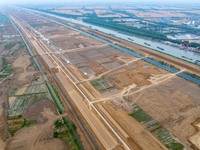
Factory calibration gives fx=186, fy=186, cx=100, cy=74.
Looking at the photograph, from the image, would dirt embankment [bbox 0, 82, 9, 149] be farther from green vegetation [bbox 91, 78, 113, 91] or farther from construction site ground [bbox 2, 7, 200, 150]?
green vegetation [bbox 91, 78, 113, 91]

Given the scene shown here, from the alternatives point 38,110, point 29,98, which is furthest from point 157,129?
point 29,98

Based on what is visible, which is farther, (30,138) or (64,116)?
(64,116)

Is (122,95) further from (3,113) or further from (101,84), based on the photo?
(3,113)

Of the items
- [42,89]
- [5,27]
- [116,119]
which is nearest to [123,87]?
[116,119]

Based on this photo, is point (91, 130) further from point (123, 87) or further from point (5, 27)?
point (5, 27)

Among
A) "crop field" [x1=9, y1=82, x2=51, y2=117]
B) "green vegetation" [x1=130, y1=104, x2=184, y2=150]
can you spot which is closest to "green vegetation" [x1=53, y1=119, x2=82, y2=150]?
"crop field" [x1=9, y1=82, x2=51, y2=117]

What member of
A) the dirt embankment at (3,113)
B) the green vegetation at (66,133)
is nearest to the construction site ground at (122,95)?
the green vegetation at (66,133)
